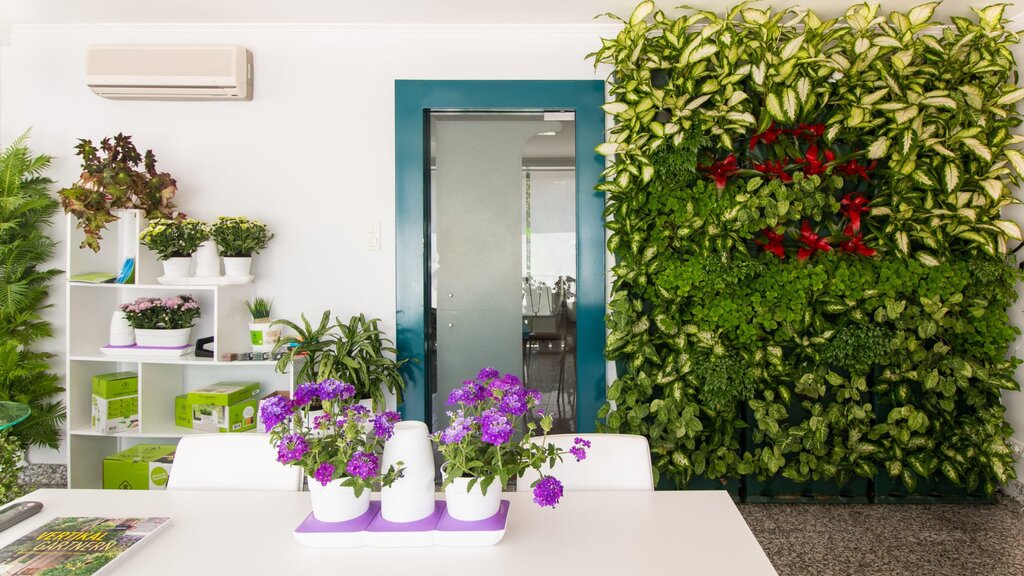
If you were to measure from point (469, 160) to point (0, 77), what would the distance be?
272 centimetres

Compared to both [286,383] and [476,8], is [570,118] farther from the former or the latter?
[286,383]

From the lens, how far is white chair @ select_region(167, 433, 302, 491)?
177 centimetres

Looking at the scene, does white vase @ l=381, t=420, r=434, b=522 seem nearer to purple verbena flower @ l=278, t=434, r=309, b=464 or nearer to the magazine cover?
purple verbena flower @ l=278, t=434, r=309, b=464

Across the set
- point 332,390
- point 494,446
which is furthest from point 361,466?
point 494,446

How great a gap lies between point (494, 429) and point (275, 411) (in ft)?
1.57

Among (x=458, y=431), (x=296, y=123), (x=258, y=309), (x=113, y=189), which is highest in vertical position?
(x=296, y=123)

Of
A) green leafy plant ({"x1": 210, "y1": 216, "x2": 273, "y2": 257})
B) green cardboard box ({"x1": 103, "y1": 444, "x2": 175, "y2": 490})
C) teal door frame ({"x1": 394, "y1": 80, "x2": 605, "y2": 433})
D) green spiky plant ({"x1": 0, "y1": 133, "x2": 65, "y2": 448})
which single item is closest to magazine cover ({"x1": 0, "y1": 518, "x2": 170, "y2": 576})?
green cardboard box ({"x1": 103, "y1": 444, "x2": 175, "y2": 490})

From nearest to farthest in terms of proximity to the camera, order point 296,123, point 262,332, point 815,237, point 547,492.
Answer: point 547,492, point 815,237, point 262,332, point 296,123

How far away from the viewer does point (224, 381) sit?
3578mm

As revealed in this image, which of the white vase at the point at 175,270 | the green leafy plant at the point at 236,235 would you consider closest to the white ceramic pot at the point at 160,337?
the white vase at the point at 175,270

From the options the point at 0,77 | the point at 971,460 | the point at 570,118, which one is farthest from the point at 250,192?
the point at 971,460

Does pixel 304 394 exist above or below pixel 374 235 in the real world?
below

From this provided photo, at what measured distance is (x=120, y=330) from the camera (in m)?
3.23

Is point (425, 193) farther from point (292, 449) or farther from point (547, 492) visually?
point (547, 492)
